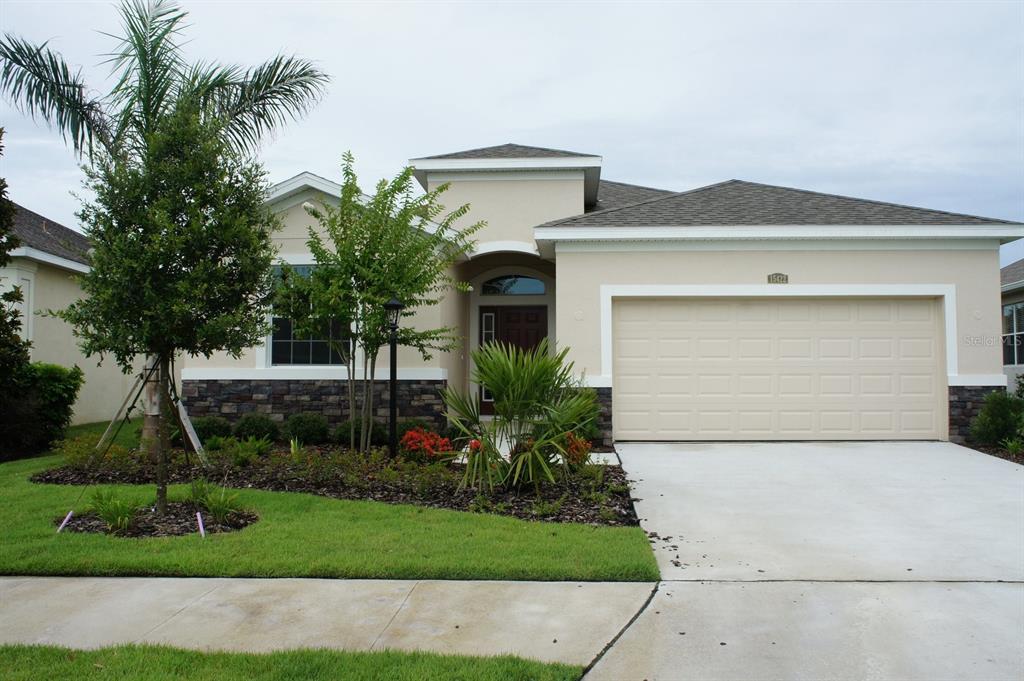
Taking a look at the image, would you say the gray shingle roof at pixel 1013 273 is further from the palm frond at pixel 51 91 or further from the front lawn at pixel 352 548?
the palm frond at pixel 51 91

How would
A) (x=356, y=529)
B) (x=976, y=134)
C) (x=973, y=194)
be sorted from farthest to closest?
(x=973, y=194) < (x=976, y=134) < (x=356, y=529)

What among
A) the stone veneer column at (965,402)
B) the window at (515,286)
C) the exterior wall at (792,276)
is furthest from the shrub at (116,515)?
the stone veneer column at (965,402)

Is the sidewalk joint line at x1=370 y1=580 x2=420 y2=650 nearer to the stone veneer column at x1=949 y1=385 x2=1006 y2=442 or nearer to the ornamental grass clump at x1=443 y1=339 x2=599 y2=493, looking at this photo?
the ornamental grass clump at x1=443 y1=339 x2=599 y2=493

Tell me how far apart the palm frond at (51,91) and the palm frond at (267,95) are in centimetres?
181

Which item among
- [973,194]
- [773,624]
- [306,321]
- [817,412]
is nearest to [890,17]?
[817,412]

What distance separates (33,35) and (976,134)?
63.0 ft

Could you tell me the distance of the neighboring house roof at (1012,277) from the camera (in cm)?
1559

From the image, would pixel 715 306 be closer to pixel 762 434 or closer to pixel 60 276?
pixel 762 434

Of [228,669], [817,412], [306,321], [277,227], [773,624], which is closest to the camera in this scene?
[228,669]

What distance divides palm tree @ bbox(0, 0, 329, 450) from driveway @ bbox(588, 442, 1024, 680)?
7621mm

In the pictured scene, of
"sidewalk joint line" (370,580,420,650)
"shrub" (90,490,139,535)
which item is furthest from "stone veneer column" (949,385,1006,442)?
"shrub" (90,490,139,535)

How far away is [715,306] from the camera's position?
38.6 ft

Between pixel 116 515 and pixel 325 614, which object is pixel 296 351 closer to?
pixel 116 515

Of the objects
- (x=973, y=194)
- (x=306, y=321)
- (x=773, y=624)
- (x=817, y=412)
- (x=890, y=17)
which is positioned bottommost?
(x=773, y=624)
